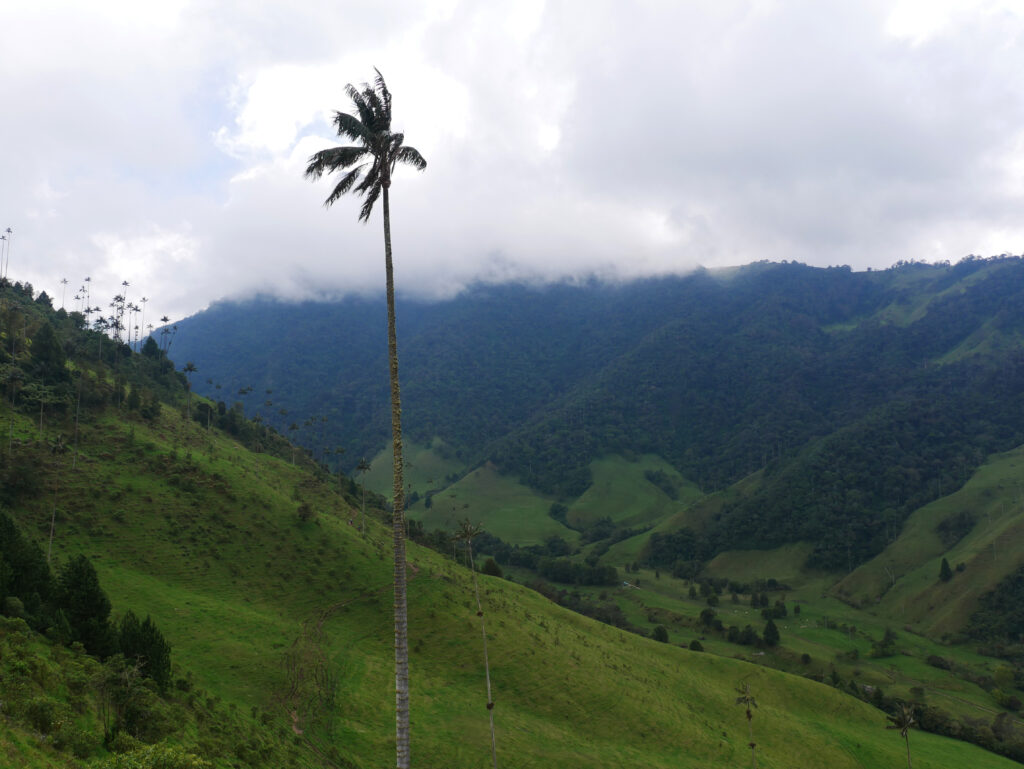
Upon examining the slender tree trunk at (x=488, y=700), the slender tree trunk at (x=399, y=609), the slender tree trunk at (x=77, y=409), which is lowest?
the slender tree trunk at (x=488, y=700)

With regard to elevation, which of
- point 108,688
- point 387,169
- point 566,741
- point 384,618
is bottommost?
point 566,741

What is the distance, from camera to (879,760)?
67.6 metres

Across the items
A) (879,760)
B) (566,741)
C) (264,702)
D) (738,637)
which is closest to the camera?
(264,702)

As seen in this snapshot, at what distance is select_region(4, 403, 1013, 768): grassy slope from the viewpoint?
44.1m

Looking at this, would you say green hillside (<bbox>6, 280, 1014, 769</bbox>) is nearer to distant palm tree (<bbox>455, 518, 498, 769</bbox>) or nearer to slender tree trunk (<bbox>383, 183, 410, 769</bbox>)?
distant palm tree (<bbox>455, 518, 498, 769</bbox>)

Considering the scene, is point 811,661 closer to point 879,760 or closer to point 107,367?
point 879,760

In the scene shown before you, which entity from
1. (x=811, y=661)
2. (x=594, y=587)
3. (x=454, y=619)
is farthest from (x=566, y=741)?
(x=594, y=587)

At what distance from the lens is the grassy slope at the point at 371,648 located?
→ 145 feet

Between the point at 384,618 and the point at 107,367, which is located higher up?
the point at 107,367

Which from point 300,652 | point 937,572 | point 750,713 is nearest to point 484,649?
point 300,652

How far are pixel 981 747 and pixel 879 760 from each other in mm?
37405

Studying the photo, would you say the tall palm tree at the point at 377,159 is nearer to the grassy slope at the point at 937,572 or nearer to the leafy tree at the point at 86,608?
the leafy tree at the point at 86,608

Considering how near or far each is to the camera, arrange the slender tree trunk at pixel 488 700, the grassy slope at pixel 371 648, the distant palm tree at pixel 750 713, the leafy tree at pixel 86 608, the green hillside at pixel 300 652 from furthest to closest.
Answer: the distant palm tree at pixel 750 713, the grassy slope at pixel 371 648, the slender tree trunk at pixel 488 700, the leafy tree at pixel 86 608, the green hillside at pixel 300 652

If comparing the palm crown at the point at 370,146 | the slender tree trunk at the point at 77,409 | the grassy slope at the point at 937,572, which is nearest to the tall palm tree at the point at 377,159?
the palm crown at the point at 370,146
